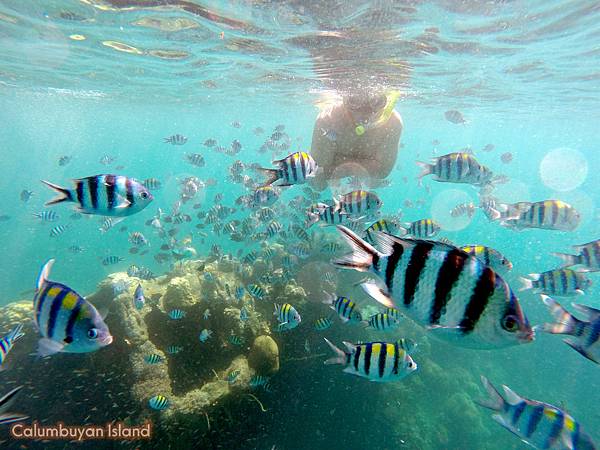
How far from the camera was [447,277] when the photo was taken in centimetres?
173

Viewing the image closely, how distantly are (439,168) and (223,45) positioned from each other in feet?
43.8

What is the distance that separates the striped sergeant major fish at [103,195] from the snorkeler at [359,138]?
777 cm

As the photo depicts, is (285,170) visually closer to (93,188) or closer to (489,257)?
(93,188)

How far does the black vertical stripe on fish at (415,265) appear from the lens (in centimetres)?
176

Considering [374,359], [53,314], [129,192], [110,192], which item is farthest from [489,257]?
[53,314]

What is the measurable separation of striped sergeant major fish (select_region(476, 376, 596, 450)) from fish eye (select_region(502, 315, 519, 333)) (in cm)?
196

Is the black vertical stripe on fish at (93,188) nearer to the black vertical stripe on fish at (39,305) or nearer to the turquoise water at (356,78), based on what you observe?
the black vertical stripe on fish at (39,305)

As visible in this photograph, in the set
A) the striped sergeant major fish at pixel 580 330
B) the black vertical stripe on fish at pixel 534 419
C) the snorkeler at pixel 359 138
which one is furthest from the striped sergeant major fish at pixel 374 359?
the snorkeler at pixel 359 138

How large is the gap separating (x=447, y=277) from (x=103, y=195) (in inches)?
125

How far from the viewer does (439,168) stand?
15.8 feet

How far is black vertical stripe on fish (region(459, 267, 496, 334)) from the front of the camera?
1.72 m

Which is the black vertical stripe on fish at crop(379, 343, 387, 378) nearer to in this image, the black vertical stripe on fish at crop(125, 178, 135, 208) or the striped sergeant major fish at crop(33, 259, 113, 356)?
the striped sergeant major fish at crop(33, 259, 113, 356)

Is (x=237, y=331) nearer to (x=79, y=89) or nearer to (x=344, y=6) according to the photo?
(x=344, y=6)

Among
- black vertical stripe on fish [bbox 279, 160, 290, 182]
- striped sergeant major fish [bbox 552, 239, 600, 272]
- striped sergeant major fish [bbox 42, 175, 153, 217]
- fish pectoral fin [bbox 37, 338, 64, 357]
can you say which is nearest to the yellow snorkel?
black vertical stripe on fish [bbox 279, 160, 290, 182]
